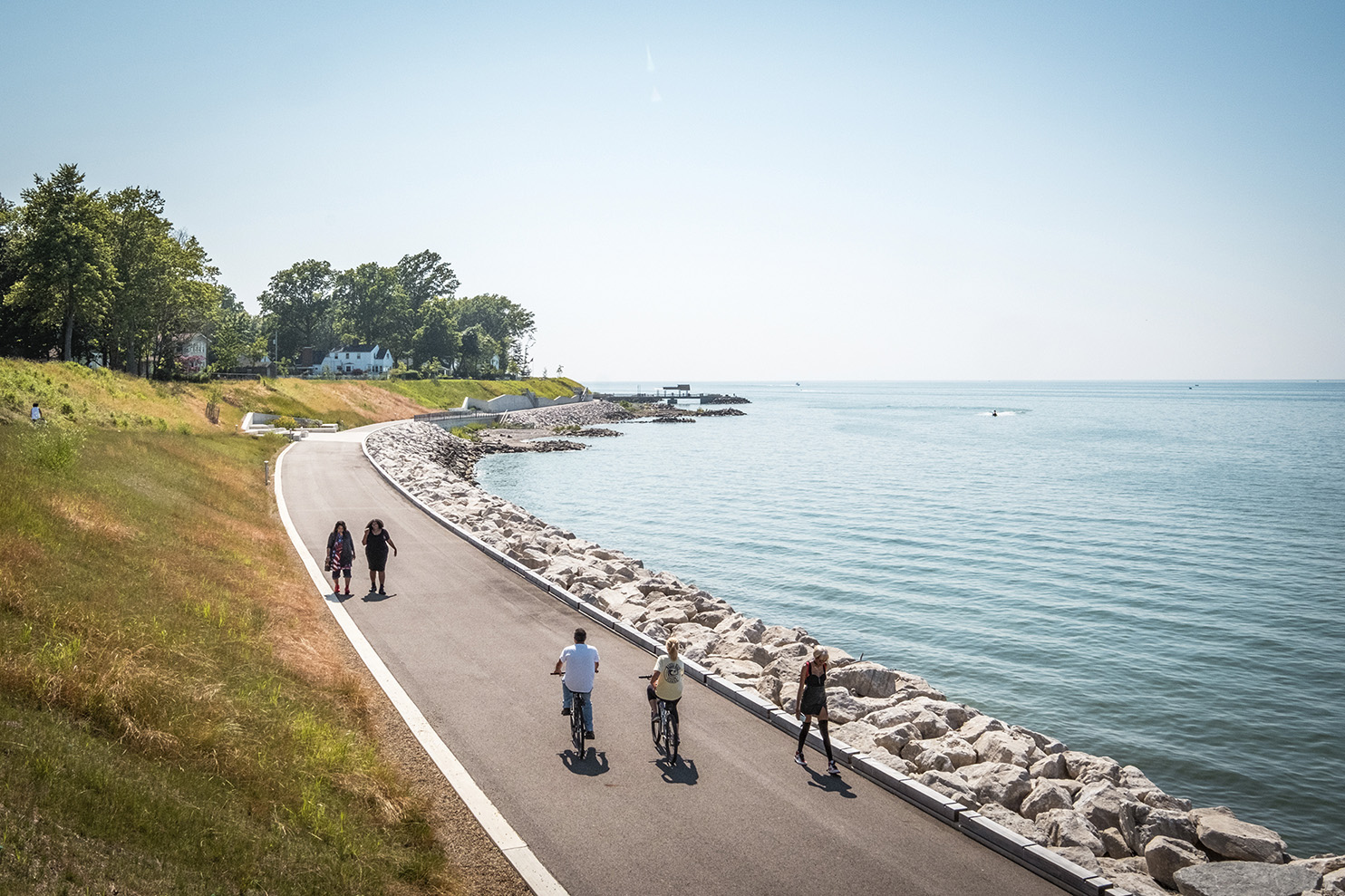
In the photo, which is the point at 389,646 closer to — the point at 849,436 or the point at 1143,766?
the point at 1143,766

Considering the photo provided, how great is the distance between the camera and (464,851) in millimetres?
9109

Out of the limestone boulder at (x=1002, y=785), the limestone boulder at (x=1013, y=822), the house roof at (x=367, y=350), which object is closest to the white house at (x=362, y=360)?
the house roof at (x=367, y=350)

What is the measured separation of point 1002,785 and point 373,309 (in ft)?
470

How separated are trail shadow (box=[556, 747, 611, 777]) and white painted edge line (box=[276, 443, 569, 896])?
1328mm

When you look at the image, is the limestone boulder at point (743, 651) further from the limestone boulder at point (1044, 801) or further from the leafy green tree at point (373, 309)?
the leafy green tree at point (373, 309)

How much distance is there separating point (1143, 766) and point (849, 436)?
85.8 meters

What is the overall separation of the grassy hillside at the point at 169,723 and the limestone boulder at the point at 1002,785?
7.26 m

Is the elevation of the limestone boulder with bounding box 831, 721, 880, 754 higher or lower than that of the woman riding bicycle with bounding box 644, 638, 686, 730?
lower

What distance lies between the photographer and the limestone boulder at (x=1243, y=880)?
9.54 metres

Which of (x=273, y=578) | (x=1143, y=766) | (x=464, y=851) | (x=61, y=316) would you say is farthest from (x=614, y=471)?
(x=464, y=851)

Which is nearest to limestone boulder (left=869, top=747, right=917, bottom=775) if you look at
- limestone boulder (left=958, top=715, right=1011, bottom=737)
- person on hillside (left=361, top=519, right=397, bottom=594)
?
limestone boulder (left=958, top=715, right=1011, bottom=737)

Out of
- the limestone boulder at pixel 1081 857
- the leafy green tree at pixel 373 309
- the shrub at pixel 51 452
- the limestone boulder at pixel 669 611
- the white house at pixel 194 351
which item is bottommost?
the limestone boulder at pixel 1081 857

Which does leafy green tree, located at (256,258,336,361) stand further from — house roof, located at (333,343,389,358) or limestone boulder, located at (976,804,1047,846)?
limestone boulder, located at (976,804,1047,846)

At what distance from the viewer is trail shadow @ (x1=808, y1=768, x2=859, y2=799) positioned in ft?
35.4
